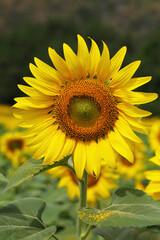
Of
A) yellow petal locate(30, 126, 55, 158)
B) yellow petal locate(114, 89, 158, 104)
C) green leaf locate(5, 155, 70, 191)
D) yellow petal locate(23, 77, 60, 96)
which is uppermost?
yellow petal locate(23, 77, 60, 96)

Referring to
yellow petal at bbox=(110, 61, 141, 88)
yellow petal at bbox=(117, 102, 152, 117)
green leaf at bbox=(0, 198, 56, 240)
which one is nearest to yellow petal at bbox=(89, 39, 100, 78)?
yellow petal at bbox=(110, 61, 141, 88)

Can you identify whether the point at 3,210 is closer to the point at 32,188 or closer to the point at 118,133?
the point at 118,133

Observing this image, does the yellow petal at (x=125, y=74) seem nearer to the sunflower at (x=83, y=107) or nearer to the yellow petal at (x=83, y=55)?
the sunflower at (x=83, y=107)

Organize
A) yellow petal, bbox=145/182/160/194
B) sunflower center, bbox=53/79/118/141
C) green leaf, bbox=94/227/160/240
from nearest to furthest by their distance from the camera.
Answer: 1. green leaf, bbox=94/227/160/240
2. sunflower center, bbox=53/79/118/141
3. yellow petal, bbox=145/182/160/194

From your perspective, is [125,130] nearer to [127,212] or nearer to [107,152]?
[107,152]

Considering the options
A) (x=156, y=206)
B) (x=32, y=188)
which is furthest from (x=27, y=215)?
(x=32, y=188)

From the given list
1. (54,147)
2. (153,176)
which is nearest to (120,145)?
(54,147)

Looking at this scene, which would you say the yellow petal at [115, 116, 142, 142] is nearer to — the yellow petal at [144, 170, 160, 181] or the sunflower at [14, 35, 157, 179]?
the sunflower at [14, 35, 157, 179]

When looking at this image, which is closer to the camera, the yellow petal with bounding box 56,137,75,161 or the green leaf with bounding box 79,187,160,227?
the green leaf with bounding box 79,187,160,227
